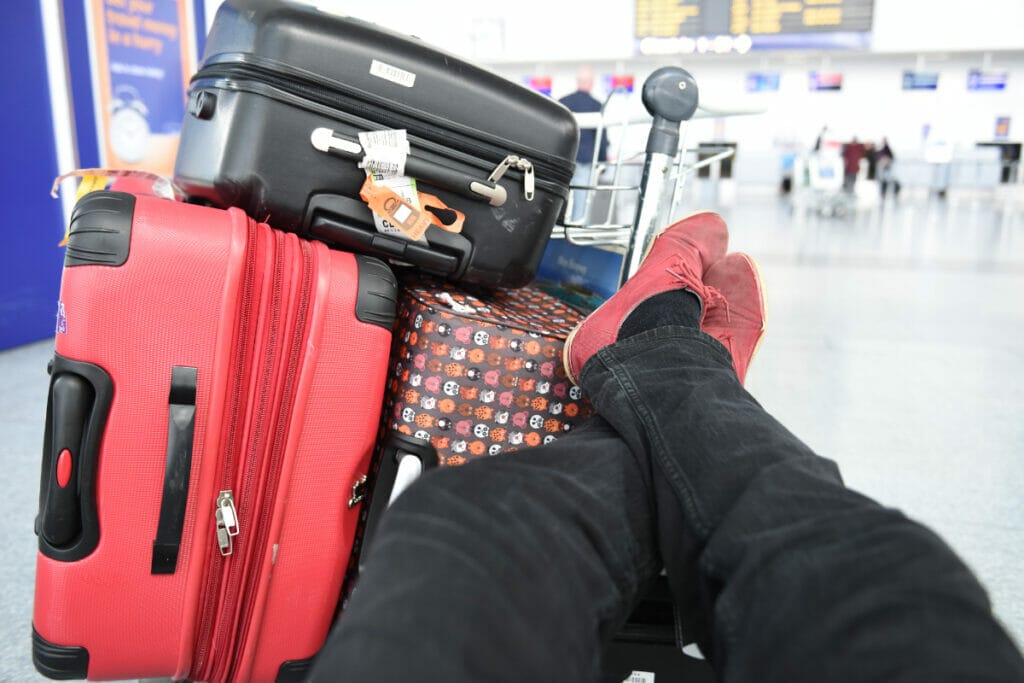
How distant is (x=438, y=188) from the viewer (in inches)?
35.1

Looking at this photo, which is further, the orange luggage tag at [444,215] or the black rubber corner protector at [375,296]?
the orange luggage tag at [444,215]

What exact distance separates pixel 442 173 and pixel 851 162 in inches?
414

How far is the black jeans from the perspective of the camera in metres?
0.42

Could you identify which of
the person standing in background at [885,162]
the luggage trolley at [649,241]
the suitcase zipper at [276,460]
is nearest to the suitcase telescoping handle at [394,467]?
the luggage trolley at [649,241]

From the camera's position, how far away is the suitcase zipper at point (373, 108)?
0.80 meters

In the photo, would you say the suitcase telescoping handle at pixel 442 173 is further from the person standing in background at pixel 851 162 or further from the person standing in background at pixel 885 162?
the person standing in background at pixel 885 162

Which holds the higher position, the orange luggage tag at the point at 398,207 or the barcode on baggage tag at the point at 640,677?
the orange luggage tag at the point at 398,207

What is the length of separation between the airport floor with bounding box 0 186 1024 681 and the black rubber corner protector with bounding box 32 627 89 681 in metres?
0.25

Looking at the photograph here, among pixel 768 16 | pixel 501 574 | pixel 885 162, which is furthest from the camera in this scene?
pixel 885 162

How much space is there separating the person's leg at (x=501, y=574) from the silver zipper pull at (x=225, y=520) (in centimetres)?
29

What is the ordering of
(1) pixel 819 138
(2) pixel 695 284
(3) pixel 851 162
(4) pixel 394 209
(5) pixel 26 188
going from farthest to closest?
(1) pixel 819 138 → (3) pixel 851 162 → (5) pixel 26 188 → (2) pixel 695 284 → (4) pixel 394 209

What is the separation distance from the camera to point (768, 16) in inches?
426

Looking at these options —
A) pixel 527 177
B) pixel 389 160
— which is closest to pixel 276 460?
pixel 389 160

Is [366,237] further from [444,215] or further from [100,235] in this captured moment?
[100,235]
